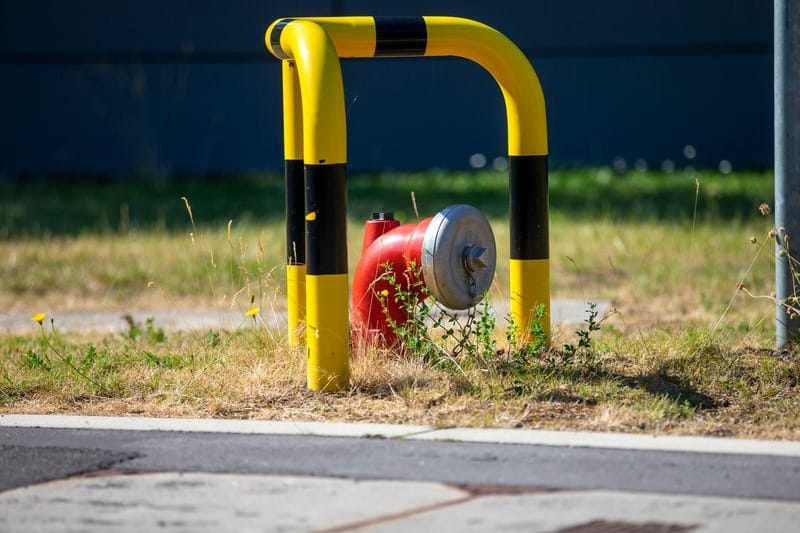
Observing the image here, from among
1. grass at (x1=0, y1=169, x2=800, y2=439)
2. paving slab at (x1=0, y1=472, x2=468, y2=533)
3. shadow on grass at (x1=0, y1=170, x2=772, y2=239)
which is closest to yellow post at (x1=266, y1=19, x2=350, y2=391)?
grass at (x1=0, y1=169, x2=800, y2=439)

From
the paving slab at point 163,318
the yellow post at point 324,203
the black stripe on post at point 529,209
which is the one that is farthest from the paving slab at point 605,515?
the paving slab at point 163,318

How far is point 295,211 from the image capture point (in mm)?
6727

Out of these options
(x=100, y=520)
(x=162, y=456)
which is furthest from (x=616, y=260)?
(x=100, y=520)

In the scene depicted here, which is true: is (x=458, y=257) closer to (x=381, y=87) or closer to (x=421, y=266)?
(x=421, y=266)

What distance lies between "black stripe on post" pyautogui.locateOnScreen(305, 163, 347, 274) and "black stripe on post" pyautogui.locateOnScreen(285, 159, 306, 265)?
0.83m

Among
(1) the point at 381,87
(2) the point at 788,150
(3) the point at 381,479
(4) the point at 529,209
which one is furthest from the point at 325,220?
(1) the point at 381,87

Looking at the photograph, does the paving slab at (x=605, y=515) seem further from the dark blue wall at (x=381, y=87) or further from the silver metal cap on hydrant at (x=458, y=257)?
the dark blue wall at (x=381, y=87)

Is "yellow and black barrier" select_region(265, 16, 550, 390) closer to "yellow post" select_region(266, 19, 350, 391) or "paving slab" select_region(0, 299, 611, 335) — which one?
"yellow post" select_region(266, 19, 350, 391)

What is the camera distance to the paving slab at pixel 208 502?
14.2 ft

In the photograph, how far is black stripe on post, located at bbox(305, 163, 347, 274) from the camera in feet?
19.0

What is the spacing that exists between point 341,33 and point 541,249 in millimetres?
1400

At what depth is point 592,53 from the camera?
17766 mm

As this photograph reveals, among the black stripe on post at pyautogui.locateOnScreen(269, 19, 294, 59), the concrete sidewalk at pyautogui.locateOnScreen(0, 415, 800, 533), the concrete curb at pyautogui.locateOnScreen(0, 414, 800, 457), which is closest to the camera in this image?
the concrete sidewalk at pyautogui.locateOnScreen(0, 415, 800, 533)

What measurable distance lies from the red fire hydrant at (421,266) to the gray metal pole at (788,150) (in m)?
1.43
